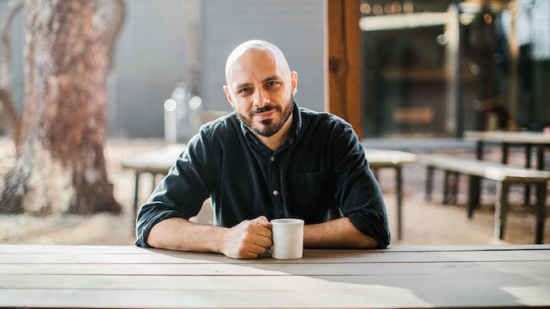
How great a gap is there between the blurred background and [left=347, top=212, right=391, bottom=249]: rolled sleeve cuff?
3.05m

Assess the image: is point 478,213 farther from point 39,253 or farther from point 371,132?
point 39,253

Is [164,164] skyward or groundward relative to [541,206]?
skyward

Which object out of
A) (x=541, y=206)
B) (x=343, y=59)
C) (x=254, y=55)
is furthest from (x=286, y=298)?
(x=541, y=206)

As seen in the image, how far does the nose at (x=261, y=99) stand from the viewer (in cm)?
177

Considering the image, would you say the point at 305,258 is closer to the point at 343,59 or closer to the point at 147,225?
the point at 147,225

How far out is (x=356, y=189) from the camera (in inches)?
68.3

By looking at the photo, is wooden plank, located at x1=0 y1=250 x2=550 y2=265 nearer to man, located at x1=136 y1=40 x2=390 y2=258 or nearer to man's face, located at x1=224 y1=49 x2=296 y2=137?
man, located at x1=136 y1=40 x2=390 y2=258

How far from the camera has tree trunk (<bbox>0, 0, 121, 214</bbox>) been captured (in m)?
5.23

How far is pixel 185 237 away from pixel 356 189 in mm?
595

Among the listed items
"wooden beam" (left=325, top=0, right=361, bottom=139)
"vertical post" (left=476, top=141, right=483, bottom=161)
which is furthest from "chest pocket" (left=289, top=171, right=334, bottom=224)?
"vertical post" (left=476, top=141, right=483, bottom=161)

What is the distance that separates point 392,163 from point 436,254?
2858 mm

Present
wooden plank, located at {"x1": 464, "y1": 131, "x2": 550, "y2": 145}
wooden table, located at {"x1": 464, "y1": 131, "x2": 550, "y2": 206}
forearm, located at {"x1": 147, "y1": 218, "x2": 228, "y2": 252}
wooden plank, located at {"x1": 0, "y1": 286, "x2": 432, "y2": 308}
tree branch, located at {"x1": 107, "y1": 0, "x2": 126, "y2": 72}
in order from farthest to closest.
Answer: tree branch, located at {"x1": 107, "y1": 0, "x2": 126, "y2": 72} → wooden table, located at {"x1": 464, "y1": 131, "x2": 550, "y2": 206} → wooden plank, located at {"x1": 464, "y1": 131, "x2": 550, "y2": 145} → forearm, located at {"x1": 147, "y1": 218, "x2": 228, "y2": 252} → wooden plank, located at {"x1": 0, "y1": 286, "x2": 432, "y2": 308}

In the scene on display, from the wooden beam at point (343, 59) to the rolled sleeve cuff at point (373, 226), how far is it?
3.12 feet

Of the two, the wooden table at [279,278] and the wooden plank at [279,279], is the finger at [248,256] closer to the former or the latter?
the wooden table at [279,278]
